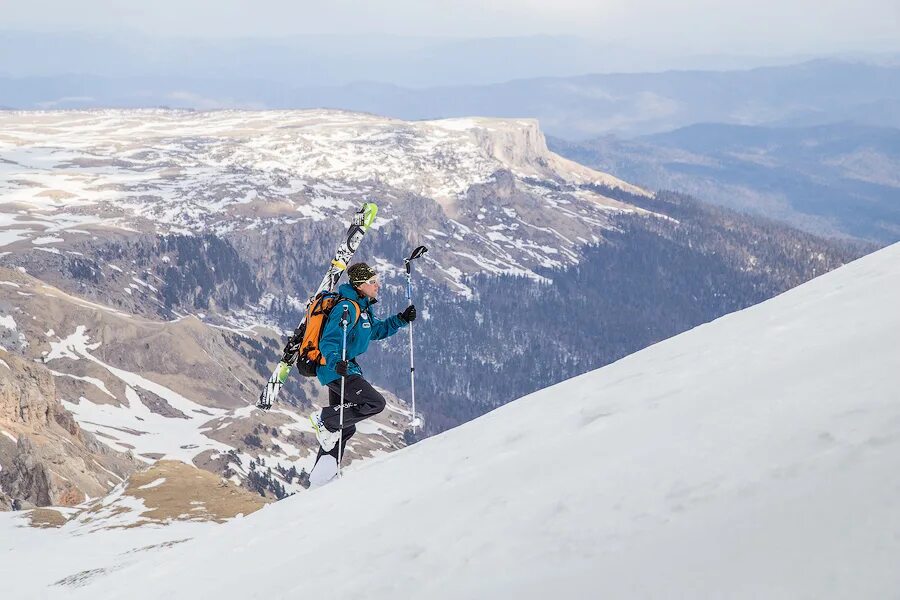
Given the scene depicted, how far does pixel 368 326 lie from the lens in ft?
57.8

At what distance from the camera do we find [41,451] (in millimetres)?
66625

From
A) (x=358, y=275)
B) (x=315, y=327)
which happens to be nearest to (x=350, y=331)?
(x=315, y=327)

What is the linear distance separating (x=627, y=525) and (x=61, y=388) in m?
151

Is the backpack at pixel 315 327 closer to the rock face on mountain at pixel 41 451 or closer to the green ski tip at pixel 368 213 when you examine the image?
the green ski tip at pixel 368 213

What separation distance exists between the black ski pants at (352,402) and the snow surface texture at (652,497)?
7.35 ft

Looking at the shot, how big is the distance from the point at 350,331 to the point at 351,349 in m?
0.40

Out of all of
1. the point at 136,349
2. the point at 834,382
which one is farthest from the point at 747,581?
the point at 136,349

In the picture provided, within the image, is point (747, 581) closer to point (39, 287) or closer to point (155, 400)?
point (155, 400)

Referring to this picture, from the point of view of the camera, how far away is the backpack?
17.2m

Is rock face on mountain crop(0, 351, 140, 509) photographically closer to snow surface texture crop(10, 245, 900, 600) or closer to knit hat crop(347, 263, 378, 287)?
knit hat crop(347, 263, 378, 287)

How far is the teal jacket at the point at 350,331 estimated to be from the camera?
Result: 1700 cm

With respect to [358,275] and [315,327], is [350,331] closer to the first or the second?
[315,327]

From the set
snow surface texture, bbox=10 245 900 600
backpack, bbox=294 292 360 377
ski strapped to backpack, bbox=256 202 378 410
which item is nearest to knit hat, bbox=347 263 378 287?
backpack, bbox=294 292 360 377

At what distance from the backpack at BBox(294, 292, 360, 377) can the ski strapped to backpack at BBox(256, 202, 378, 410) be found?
1688 mm
